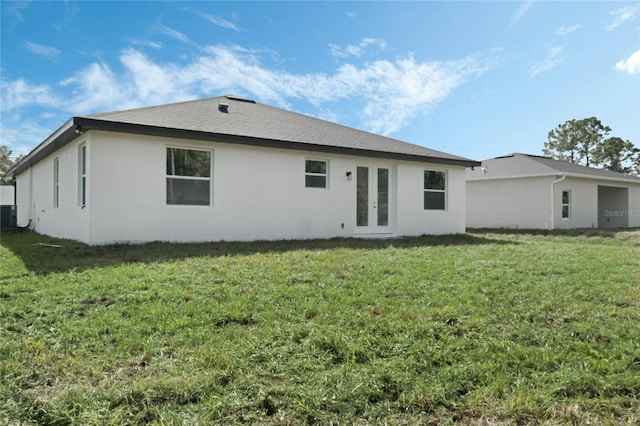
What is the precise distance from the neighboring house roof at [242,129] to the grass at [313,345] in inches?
139

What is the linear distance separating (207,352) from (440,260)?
528 cm

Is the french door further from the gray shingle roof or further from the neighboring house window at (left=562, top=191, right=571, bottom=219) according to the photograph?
the neighboring house window at (left=562, top=191, right=571, bottom=219)

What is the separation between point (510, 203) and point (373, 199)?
9.72 m

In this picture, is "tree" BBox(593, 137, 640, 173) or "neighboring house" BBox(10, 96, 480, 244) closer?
"neighboring house" BBox(10, 96, 480, 244)

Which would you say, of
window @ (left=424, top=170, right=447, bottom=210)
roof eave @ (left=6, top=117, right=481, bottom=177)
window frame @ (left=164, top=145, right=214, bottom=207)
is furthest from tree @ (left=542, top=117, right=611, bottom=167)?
window frame @ (left=164, top=145, right=214, bottom=207)

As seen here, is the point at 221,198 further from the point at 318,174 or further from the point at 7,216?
the point at 7,216

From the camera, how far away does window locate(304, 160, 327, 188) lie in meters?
10.9

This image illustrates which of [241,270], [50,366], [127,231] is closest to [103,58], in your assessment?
[127,231]

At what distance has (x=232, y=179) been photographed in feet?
32.0

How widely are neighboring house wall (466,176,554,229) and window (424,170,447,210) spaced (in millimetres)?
6811

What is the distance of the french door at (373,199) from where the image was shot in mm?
11781

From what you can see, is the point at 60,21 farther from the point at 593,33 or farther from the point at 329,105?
the point at 593,33

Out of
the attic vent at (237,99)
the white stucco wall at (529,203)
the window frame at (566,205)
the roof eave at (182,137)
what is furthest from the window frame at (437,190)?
the window frame at (566,205)

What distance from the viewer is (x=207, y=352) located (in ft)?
10.3
